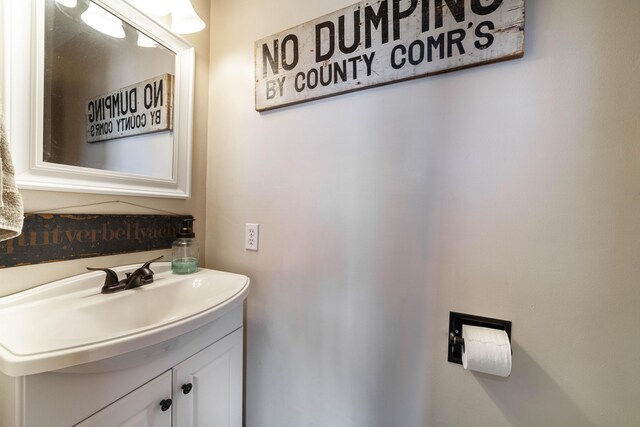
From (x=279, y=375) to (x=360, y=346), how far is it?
403mm

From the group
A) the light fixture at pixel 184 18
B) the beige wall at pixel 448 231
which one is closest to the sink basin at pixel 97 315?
the beige wall at pixel 448 231

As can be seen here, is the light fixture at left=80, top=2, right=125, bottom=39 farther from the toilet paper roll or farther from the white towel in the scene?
the toilet paper roll

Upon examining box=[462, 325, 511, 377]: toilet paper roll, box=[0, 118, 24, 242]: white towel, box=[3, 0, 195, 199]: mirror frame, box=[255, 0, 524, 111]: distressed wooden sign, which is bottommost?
box=[462, 325, 511, 377]: toilet paper roll

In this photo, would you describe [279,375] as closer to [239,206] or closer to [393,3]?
[239,206]

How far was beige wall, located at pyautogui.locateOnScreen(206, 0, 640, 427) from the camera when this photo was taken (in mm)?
577

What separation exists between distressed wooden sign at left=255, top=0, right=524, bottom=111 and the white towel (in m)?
0.72

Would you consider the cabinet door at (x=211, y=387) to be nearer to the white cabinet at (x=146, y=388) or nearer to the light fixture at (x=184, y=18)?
the white cabinet at (x=146, y=388)

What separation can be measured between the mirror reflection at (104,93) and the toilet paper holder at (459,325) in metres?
1.18

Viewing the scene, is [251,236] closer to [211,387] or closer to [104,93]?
[211,387]

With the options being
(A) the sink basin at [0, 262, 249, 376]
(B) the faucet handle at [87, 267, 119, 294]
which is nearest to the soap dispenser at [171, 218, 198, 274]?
(A) the sink basin at [0, 262, 249, 376]

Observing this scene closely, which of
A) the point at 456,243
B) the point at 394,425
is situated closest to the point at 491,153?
the point at 456,243

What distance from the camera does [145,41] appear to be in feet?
3.01

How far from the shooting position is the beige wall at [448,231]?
58cm

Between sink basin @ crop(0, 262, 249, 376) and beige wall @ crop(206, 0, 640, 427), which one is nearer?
sink basin @ crop(0, 262, 249, 376)
